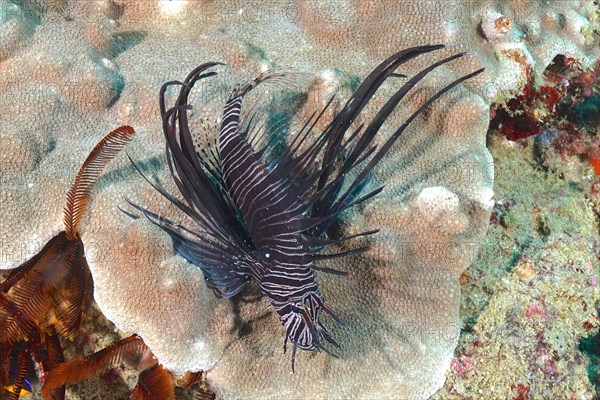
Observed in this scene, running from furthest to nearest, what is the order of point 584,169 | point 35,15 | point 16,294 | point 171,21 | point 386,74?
point 584,169 → point 171,21 → point 35,15 → point 16,294 → point 386,74

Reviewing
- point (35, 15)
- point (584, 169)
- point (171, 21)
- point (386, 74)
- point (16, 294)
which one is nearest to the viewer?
point (386, 74)

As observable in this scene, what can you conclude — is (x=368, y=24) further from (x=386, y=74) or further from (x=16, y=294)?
(x=16, y=294)

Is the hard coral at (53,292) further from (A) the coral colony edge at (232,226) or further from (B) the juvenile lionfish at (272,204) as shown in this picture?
(B) the juvenile lionfish at (272,204)

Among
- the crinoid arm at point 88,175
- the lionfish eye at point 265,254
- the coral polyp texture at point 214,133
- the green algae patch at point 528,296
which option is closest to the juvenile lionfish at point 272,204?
the lionfish eye at point 265,254

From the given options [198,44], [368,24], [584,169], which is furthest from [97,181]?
[584,169]

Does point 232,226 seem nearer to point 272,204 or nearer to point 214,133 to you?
point 272,204

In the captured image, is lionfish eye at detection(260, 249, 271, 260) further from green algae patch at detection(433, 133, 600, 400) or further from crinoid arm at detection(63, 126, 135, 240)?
green algae patch at detection(433, 133, 600, 400)
